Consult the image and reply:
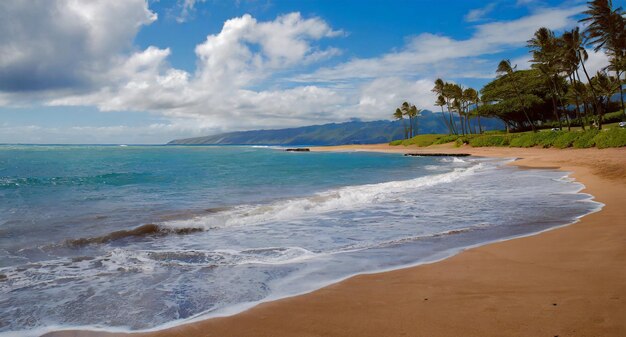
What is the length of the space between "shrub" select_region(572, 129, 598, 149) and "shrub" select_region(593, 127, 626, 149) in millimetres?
1434

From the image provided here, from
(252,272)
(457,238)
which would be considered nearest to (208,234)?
(252,272)

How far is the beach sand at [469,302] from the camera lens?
3828 millimetres

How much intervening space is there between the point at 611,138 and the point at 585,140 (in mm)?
5389

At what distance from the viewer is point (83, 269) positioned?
6.94 m

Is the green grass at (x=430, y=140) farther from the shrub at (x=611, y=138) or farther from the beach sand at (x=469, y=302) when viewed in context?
the beach sand at (x=469, y=302)

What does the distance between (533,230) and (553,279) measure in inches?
157

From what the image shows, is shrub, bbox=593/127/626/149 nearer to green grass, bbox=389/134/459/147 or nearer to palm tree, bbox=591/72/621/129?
palm tree, bbox=591/72/621/129

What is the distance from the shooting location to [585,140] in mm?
39781

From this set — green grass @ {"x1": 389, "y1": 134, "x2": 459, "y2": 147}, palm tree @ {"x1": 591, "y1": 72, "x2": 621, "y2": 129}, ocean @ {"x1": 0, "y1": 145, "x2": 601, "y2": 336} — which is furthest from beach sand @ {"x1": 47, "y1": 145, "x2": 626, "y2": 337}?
green grass @ {"x1": 389, "y1": 134, "x2": 459, "y2": 147}

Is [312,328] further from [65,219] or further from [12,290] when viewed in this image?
[65,219]

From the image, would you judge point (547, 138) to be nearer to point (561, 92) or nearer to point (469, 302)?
point (561, 92)

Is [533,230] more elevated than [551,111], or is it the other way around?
[551,111]

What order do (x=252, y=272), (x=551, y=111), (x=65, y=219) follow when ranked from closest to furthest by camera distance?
(x=252, y=272)
(x=65, y=219)
(x=551, y=111)

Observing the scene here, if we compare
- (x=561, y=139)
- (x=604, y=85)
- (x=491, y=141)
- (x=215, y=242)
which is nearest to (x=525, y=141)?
(x=561, y=139)
